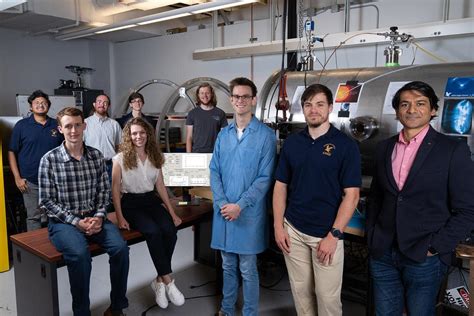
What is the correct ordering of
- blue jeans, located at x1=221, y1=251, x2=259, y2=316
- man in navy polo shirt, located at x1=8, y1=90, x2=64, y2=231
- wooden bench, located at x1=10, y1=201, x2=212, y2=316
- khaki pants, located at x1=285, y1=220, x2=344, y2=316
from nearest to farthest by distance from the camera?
1. khaki pants, located at x1=285, y1=220, x2=344, y2=316
2. wooden bench, located at x1=10, y1=201, x2=212, y2=316
3. blue jeans, located at x1=221, y1=251, x2=259, y2=316
4. man in navy polo shirt, located at x1=8, y1=90, x2=64, y2=231

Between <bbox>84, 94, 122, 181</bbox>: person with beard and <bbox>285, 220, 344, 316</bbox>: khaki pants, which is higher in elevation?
<bbox>84, 94, 122, 181</bbox>: person with beard

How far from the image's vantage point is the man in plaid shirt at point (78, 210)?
80.7 inches

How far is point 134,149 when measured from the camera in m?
2.45

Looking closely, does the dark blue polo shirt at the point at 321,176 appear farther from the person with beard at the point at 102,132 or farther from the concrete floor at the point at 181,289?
the person with beard at the point at 102,132

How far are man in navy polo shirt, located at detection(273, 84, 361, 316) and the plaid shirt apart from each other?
1.09 metres

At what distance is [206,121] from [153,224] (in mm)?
1707

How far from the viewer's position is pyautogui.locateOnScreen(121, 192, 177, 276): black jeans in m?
2.38

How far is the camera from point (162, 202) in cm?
265

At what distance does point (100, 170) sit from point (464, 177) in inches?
74.3

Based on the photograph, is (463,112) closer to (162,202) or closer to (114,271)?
(162,202)

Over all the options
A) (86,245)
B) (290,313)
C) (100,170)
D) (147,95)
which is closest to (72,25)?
(147,95)

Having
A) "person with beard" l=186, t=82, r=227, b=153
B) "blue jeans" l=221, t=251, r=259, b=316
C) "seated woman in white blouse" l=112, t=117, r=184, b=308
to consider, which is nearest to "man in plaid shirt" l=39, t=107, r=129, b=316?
"seated woman in white blouse" l=112, t=117, r=184, b=308

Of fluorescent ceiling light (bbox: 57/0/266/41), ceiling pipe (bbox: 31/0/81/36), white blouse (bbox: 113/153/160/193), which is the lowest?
white blouse (bbox: 113/153/160/193)

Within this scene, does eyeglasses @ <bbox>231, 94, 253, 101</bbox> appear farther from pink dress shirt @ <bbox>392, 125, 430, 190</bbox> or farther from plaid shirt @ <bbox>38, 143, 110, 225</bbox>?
plaid shirt @ <bbox>38, 143, 110, 225</bbox>
